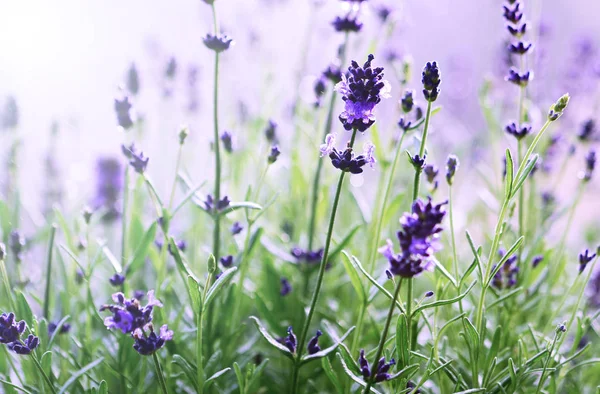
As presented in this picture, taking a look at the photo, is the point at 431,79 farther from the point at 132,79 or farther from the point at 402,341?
the point at 132,79

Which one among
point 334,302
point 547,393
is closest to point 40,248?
point 334,302

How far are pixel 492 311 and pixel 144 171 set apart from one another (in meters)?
0.59

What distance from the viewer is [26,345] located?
21.9 inches

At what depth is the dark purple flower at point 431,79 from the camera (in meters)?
0.53

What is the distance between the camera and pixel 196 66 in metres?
1.24

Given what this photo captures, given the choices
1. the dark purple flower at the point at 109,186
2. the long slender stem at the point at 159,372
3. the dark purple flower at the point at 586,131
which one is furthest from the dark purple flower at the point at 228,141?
the dark purple flower at the point at 586,131

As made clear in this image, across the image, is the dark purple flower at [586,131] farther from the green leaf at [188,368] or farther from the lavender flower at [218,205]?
the green leaf at [188,368]

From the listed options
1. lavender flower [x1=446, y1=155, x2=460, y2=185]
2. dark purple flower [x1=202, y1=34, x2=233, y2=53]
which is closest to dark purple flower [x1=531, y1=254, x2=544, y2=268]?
lavender flower [x1=446, y1=155, x2=460, y2=185]

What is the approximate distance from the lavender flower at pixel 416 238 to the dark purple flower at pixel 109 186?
0.74m

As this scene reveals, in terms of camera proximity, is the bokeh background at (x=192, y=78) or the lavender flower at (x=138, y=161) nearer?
the lavender flower at (x=138, y=161)

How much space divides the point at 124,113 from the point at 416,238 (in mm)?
409

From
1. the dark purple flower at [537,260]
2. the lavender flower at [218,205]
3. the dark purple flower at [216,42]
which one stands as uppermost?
the dark purple flower at [216,42]

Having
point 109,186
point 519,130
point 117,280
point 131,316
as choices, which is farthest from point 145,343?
point 109,186

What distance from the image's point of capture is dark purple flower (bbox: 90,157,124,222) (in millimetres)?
1086
